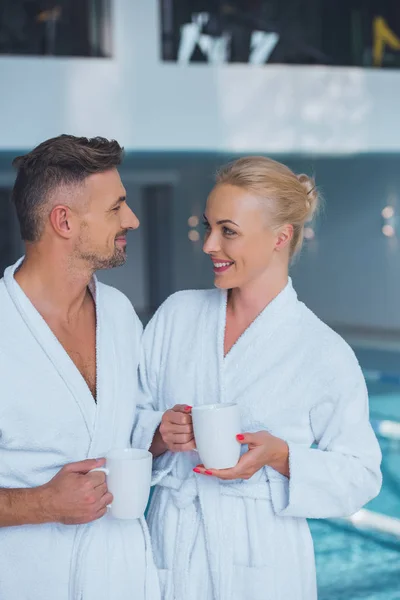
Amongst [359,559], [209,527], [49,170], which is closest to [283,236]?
[49,170]

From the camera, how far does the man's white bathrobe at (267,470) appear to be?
160 centimetres

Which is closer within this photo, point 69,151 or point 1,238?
point 69,151

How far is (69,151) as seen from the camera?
156 centimetres

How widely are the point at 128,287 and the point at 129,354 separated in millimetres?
12303

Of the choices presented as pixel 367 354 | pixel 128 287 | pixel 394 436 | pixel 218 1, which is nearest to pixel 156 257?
pixel 128 287

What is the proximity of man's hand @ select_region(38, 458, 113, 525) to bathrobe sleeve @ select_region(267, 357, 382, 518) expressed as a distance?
15.5 inches

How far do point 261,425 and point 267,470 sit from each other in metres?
0.09

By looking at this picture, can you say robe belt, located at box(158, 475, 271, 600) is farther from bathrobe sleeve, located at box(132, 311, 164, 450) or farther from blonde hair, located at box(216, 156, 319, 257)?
blonde hair, located at box(216, 156, 319, 257)

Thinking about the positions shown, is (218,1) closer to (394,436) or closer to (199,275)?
(394,436)

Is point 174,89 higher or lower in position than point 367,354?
higher

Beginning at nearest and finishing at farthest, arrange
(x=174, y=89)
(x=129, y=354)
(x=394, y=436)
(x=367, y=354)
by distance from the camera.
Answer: (x=129, y=354) < (x=394, y=436) < (x=174, y=89) < (x=367, y=354)

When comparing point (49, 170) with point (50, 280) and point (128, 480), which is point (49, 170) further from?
→ point (128, 480)

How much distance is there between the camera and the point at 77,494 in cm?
137

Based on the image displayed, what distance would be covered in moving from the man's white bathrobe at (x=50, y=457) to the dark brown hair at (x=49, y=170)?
125 mm
